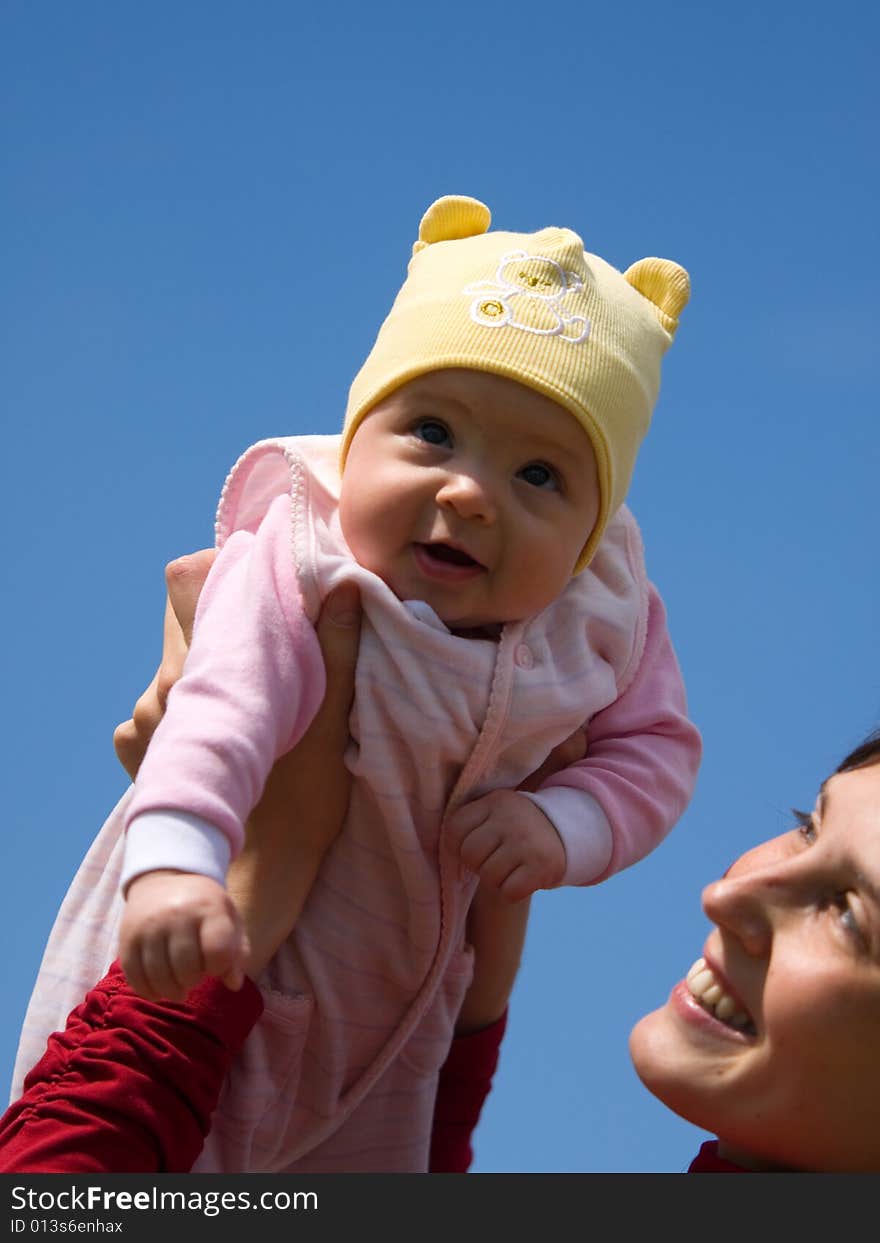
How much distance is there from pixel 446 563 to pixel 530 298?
1.83 feet

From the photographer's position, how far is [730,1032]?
2729 millimetres

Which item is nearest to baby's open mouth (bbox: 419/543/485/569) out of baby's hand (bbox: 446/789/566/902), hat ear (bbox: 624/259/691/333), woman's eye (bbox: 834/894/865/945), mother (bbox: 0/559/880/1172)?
mother (bbox: 0/559/880/1172)

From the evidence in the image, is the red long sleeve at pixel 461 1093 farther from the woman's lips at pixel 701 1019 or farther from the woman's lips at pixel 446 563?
Answer: the woman's lips at pixel 446 563

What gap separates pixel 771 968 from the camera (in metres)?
2.67

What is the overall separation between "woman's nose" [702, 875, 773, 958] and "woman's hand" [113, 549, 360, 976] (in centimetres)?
74

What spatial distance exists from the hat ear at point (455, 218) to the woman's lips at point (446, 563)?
0.80 m

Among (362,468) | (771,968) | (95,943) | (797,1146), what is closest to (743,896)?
(771,968)

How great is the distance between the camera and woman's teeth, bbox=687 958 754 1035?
9.00 ft

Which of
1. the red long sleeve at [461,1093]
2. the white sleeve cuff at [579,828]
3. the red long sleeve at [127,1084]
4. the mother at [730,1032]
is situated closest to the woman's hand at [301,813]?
the mother at [730,1032]

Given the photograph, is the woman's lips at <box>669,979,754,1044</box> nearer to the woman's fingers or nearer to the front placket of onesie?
the front placket of onesie

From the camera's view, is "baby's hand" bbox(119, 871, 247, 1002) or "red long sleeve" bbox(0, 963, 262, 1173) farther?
"red long sleeve" bbox(0, 963, 262, 1173)

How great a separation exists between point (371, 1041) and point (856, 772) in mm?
1086

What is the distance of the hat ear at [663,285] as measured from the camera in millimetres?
3584

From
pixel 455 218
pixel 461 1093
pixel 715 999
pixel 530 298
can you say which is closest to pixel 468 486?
pixel 530 298
